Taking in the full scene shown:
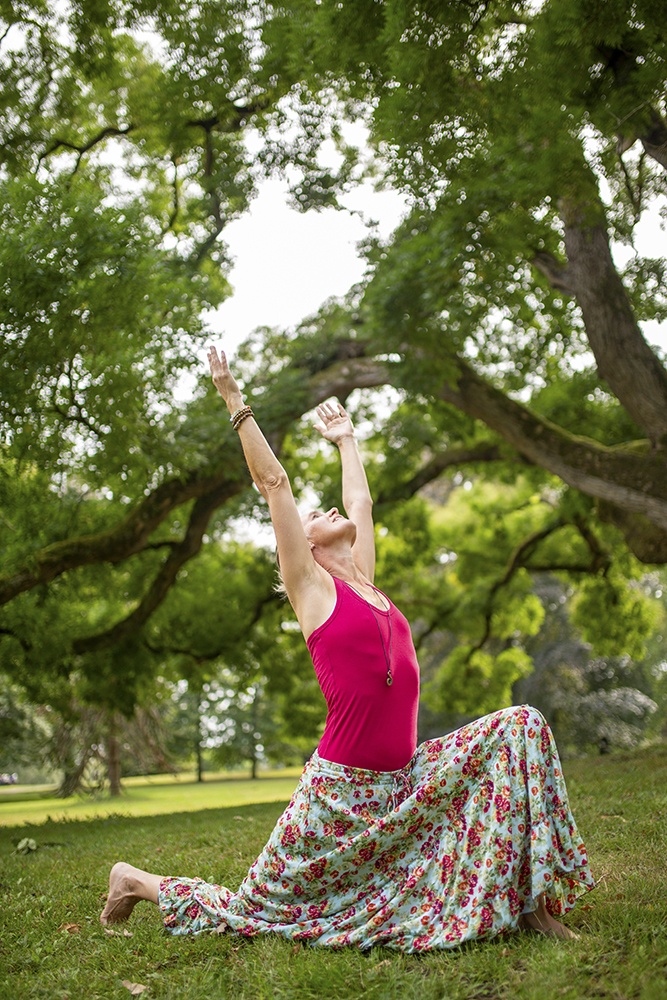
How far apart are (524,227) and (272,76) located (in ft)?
10.2

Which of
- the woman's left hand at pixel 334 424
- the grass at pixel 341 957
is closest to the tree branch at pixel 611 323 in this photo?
A: the woman's left hand at pixel 334 424

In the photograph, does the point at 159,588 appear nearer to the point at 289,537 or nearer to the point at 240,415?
the point at 240,415

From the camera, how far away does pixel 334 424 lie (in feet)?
15.0

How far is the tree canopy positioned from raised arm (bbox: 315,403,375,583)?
2.28 meters

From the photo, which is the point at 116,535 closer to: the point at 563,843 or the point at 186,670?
the point at 186,670

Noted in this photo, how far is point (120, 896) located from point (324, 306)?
10.5 m

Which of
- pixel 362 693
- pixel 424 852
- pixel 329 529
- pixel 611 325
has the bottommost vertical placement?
pixel 424 852

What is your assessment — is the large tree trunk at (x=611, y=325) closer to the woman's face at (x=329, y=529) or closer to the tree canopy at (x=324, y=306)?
the tree canopy at (x=324, y=306)

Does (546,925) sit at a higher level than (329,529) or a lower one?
lower

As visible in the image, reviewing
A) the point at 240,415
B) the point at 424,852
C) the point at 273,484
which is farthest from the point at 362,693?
the point at 240,415

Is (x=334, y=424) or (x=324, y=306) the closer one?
(x=334, y=424)

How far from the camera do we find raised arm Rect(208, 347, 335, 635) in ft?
10.5

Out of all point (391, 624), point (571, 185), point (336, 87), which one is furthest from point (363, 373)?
point (391, 624)

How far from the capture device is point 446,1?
4859 millimetres
